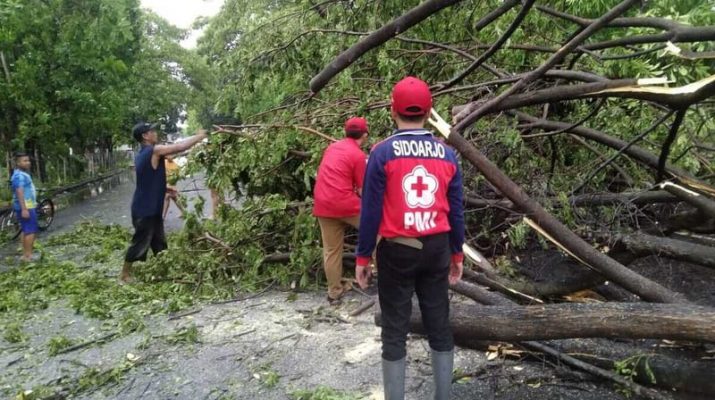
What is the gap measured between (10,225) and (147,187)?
5769 millimetres

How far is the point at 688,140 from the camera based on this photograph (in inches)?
179

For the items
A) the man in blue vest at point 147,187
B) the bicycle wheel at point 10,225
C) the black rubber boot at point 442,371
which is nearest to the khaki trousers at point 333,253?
the man in blue vest at point 147,187

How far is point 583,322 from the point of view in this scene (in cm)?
268

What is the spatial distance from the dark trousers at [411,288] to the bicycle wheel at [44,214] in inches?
373

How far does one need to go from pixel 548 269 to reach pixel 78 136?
14.8 metres

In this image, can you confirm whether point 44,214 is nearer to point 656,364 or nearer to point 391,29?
point 391,29

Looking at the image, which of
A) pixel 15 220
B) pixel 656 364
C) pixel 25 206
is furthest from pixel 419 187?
pixel 15 220

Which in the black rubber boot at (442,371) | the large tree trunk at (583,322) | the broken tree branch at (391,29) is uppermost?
the broken tree branch at (391,29)

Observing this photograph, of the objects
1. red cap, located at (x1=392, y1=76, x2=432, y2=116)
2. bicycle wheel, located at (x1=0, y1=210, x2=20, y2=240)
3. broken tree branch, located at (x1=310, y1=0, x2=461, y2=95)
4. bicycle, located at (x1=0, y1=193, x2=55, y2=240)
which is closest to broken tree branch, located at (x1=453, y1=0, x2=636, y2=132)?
red cap, located at (x1=392, y1=76, x2=432, y2=116)

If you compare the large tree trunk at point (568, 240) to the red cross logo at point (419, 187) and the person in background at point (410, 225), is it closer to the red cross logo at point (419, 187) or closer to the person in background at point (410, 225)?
the person in background at point (410, 225)

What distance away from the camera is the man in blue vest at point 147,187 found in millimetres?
5633

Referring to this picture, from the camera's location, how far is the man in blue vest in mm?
5633

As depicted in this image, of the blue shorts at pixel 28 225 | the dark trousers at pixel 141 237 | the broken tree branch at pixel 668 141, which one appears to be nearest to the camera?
the broken tree branch at pixel 668 141

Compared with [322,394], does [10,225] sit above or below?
above
